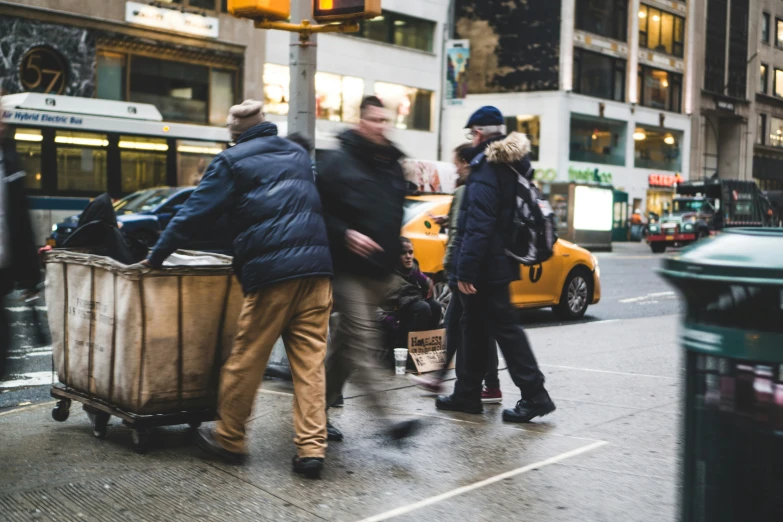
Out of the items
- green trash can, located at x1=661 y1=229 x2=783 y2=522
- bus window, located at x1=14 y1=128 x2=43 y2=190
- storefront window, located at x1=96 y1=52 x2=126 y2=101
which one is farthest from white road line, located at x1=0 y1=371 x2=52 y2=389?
storefront window, located at x1=96 y1=52 x2=126 y2=101

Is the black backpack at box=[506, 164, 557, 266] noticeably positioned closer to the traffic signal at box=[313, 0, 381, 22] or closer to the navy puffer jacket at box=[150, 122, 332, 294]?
the navy puffer jacket at box=[150, 122, 332, 294]

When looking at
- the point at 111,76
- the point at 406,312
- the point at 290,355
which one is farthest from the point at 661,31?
the point at 290,355

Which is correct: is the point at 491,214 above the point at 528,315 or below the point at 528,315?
above

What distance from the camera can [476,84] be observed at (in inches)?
1953

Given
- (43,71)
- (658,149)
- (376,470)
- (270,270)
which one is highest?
(658,149)

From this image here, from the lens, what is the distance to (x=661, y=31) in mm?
52938

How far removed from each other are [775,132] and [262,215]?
230 feet

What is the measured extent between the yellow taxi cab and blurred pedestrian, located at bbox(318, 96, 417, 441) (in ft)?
17.8

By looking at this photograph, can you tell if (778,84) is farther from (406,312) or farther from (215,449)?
(215,449)

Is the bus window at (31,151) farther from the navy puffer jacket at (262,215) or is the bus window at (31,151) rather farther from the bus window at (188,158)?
the navy puffer jacket at (262,215)

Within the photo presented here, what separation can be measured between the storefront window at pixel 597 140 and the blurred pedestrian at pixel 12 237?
1714 inches

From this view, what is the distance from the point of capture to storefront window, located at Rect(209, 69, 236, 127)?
1209 inches

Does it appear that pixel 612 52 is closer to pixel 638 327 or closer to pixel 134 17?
pixel 134 17

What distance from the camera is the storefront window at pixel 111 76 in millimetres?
27656
